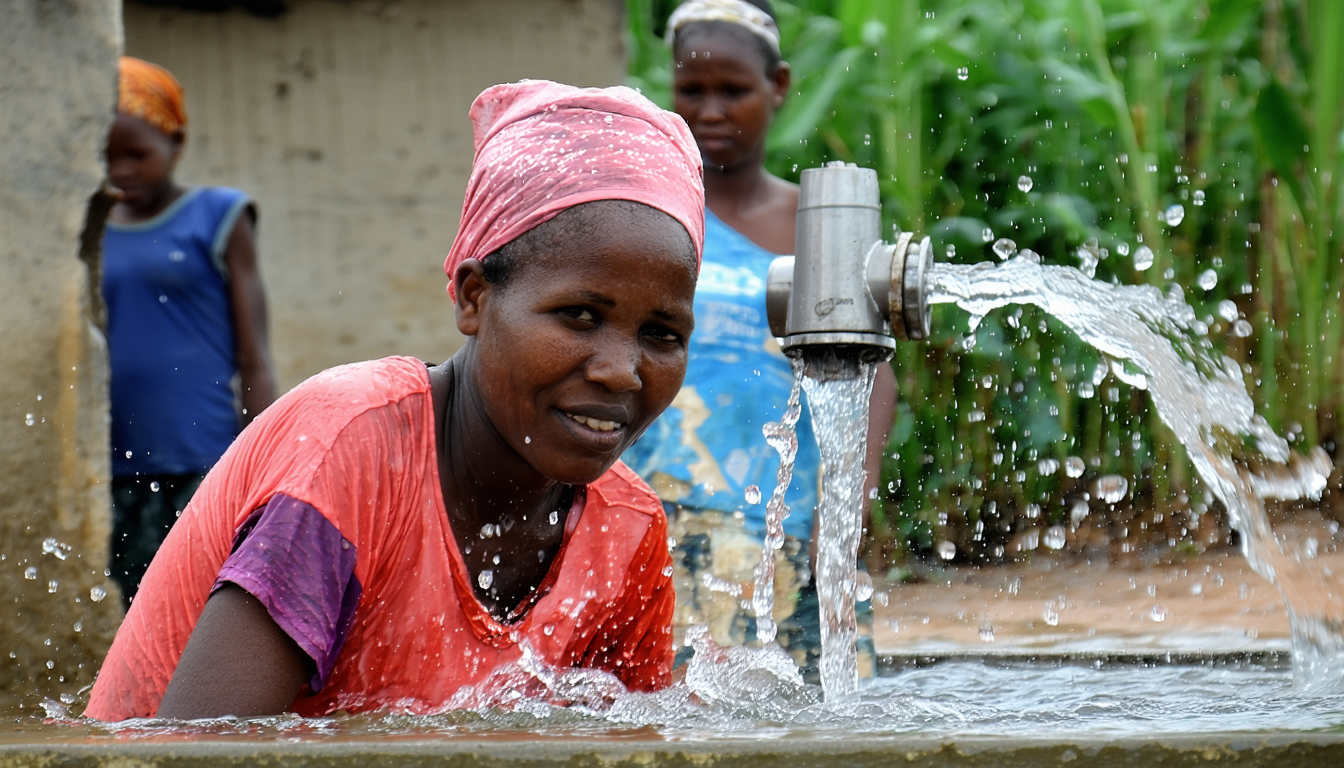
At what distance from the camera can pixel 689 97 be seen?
346 cm

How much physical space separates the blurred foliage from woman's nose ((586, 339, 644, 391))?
13.1 feet

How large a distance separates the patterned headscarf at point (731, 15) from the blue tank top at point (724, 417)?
718 mm

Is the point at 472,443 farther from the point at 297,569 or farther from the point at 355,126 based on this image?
the point at 355,126

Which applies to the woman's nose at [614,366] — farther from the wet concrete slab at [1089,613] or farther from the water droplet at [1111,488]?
the water droplet at [1111,488]

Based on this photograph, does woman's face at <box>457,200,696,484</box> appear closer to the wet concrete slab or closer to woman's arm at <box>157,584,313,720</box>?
woman's arm at <box>157,584,313,720</box>

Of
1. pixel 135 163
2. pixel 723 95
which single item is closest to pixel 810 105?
pixel 723 95

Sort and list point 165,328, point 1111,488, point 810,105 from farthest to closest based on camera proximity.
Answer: point 1111,488, point 810,105, point 165,328

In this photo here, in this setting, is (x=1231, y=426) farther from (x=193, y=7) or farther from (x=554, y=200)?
(x=193, y=7)

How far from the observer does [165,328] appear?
3.88m

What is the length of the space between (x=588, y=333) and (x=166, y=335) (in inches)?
91.7

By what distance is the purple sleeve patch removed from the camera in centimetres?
167

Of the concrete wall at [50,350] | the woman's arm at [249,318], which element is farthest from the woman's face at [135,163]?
the concrete wall at [50,350]

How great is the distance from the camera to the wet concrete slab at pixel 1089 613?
119 inches

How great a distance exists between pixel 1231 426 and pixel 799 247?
3.70 ft
